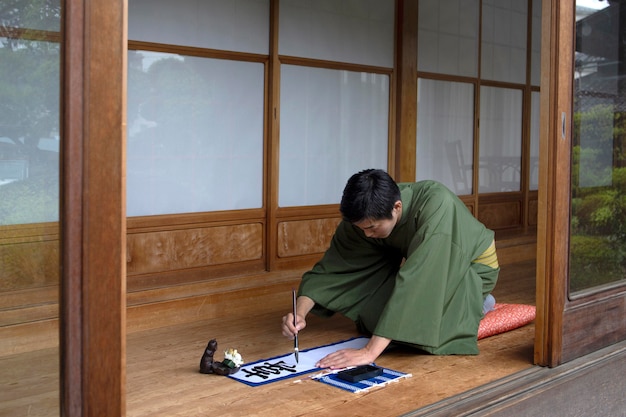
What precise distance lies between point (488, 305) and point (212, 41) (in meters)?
2.15

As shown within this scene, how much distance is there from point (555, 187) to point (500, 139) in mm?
3803

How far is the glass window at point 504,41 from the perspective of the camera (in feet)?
22.8

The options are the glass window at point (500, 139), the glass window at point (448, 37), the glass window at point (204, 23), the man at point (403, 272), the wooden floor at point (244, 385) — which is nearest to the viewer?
the wooden floor at point (244, 385)

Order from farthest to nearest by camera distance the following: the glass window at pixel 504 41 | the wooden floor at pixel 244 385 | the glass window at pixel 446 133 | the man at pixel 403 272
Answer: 1. the glass window at pixel 504 41
2. the glass window at pixel 446 133
3. the man at pixel 403 272
4. the wooden floor at pixel 244 385

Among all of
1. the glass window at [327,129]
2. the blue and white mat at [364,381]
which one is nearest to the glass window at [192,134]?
the glass window at [327,129]

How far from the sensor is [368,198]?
342 centimetres

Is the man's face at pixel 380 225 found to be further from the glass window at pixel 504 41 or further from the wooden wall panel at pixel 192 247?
the glass window at pixel 504 41

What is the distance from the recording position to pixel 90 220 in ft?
6.79

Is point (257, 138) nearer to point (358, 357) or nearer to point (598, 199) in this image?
point (358, 357)

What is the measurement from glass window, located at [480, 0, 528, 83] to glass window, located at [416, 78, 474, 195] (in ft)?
1.24

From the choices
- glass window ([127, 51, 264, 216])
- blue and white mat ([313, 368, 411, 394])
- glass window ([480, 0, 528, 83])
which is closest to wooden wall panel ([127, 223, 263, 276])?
glass window ([127, 51, 264, 216])

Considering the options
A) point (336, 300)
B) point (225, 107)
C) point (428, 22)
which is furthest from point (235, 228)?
point (428, 22)

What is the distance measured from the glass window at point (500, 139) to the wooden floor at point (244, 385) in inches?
119

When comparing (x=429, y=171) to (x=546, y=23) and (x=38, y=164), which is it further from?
(x=38, y=164)
